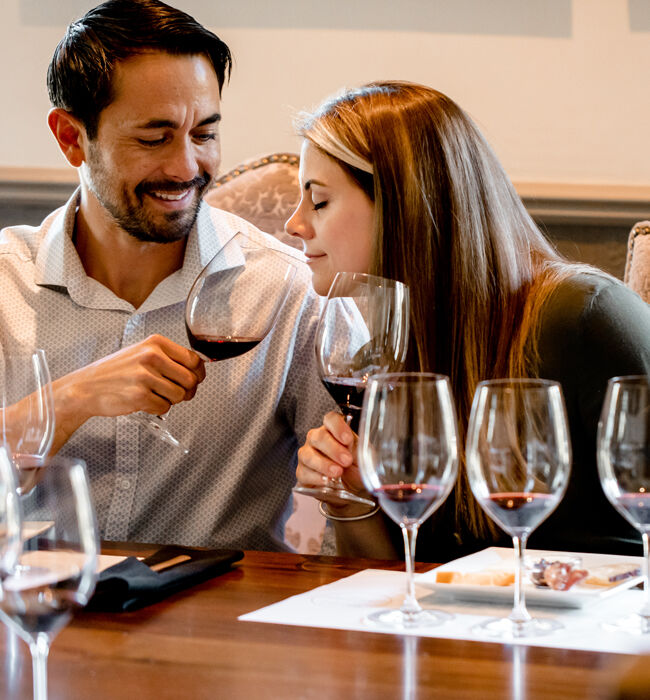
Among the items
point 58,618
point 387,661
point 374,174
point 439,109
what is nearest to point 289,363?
point 374,174

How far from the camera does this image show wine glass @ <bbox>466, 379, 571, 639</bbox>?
85cm

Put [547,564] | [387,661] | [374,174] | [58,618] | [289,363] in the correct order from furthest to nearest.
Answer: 1. [289,363]
2. [374,174]
3. [547,564]
4. [387,661]
5. [58,618]

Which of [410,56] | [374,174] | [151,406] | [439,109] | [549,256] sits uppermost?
[410,56]

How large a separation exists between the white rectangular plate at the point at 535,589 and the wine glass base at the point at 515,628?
40 mm

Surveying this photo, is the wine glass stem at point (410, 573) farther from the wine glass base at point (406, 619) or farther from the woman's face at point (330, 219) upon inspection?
the woman's face at point (330, 219)

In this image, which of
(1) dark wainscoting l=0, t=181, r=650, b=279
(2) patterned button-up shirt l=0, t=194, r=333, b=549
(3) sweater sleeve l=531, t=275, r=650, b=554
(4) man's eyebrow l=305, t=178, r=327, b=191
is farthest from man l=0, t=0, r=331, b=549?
(1) dark wainscoting l=0, t=181, r=650, b=279

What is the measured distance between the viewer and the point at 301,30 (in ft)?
9.16

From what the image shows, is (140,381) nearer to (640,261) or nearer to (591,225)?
(640,261)

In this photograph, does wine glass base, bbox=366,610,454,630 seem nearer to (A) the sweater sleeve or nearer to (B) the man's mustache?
(A) the sweater sleeve

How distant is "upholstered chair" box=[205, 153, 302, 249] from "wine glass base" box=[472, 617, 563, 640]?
1.31 meters

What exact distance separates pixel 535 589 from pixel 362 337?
0.40m

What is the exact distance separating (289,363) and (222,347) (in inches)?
16.4

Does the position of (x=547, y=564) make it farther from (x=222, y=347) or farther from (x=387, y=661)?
(x=222, y=347)

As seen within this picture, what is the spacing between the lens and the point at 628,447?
0.86 m
